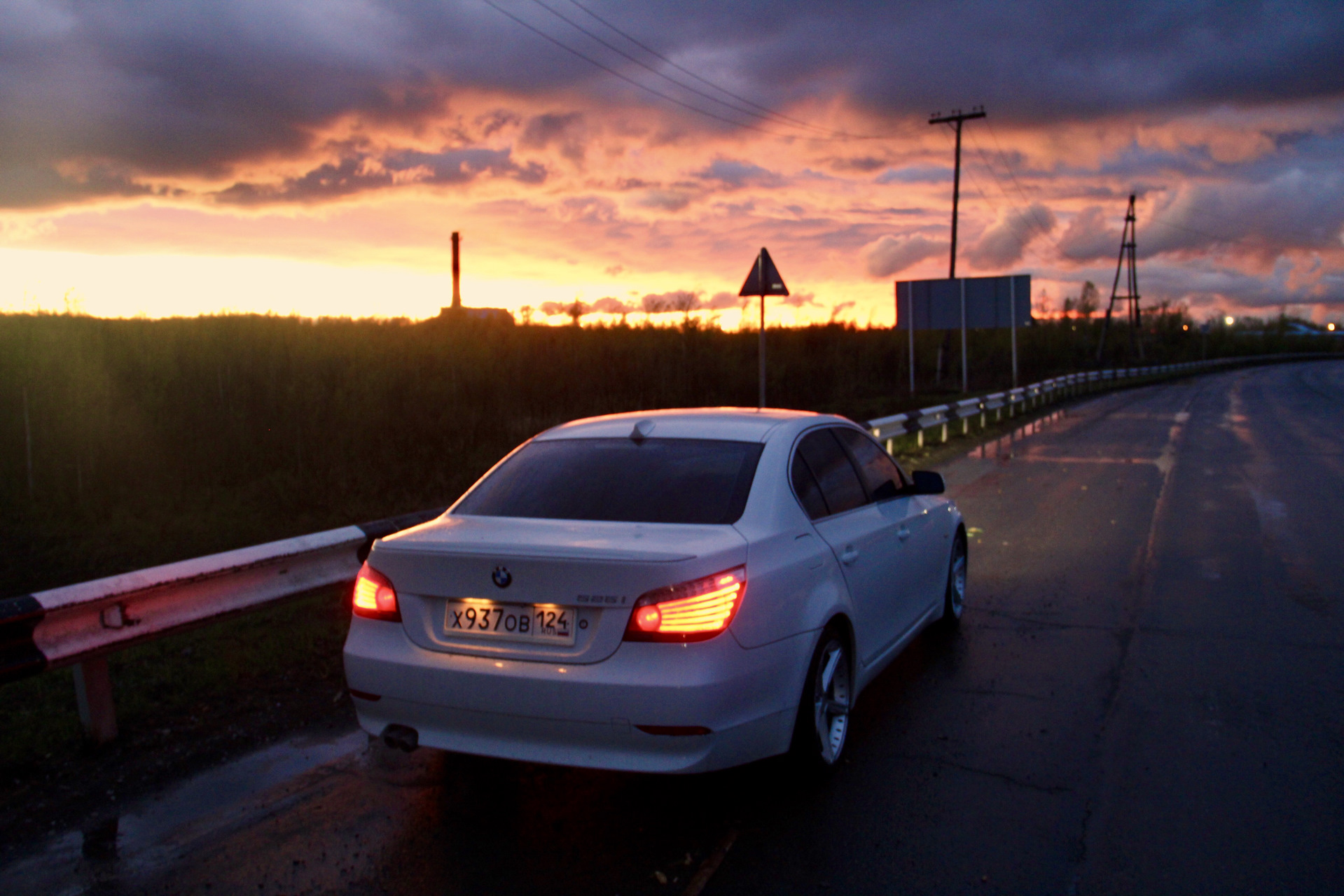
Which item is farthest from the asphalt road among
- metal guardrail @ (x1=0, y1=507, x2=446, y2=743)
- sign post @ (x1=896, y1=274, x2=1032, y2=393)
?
sign post @ (x1=896, y1=274, x2=1032, y2=393)

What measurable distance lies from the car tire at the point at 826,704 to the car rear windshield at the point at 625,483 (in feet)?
2.37

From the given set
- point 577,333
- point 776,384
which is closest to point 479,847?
point 577,333

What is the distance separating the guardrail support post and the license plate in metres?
2.05

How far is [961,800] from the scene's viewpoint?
3.87 m

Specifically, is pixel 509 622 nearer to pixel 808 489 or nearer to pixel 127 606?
pixel 808 489

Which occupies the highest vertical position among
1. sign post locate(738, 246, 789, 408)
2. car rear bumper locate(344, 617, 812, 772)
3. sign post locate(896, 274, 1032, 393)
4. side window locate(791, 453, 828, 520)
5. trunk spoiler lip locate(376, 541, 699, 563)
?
sign post locate(896, 274, 1032, 393)

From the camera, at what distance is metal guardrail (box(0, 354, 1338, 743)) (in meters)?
4.04

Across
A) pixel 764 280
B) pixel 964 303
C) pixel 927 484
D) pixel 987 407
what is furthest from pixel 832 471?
pixel 964 303

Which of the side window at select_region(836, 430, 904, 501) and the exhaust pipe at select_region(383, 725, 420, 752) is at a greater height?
the side window at select_region(836, 430, 904, 501)

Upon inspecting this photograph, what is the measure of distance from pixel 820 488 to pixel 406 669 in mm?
2037

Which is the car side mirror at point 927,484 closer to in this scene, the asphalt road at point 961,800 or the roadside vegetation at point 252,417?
the asphalt road at point 961,800

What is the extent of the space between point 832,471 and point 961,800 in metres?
1.65

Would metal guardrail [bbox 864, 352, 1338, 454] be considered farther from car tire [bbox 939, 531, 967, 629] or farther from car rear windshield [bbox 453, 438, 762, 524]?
car rear windshield [bbox 453, 438, 762, 524]

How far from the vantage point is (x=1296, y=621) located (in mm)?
6539
